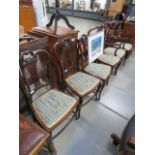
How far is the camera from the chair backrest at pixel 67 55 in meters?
1.56

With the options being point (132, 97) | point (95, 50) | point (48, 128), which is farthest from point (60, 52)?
point (132, 97)

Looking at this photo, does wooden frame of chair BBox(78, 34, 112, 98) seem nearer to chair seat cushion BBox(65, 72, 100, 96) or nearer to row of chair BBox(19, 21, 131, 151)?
row of chair BBox(19, 21, 131, 151)

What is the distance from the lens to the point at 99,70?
199 cm

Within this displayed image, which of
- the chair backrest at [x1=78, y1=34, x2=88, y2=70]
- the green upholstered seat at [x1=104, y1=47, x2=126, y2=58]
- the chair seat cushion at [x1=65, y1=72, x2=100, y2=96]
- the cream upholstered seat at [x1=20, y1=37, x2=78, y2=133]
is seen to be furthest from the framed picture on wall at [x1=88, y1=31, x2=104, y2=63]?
the cream upholstered seat at [x1=20, y1=37, x2=78, y2=133]

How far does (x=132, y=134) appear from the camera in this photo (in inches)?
30.5

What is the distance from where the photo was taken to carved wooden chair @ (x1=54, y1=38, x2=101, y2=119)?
1553 mm

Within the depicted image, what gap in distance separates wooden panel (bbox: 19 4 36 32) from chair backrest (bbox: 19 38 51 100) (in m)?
3.08

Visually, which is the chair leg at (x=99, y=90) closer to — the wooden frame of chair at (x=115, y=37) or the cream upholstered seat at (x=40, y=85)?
the cream upholstered seat at (x=40, y=85)

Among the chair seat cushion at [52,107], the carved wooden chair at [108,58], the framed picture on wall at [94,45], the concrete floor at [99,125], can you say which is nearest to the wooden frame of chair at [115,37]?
the carved wooden chair at [108,58]

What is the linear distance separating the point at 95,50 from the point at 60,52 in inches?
25.5

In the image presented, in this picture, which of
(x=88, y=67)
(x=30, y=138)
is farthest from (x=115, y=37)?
(x=30, y=138)

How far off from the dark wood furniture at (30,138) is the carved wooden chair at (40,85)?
0.40ft
